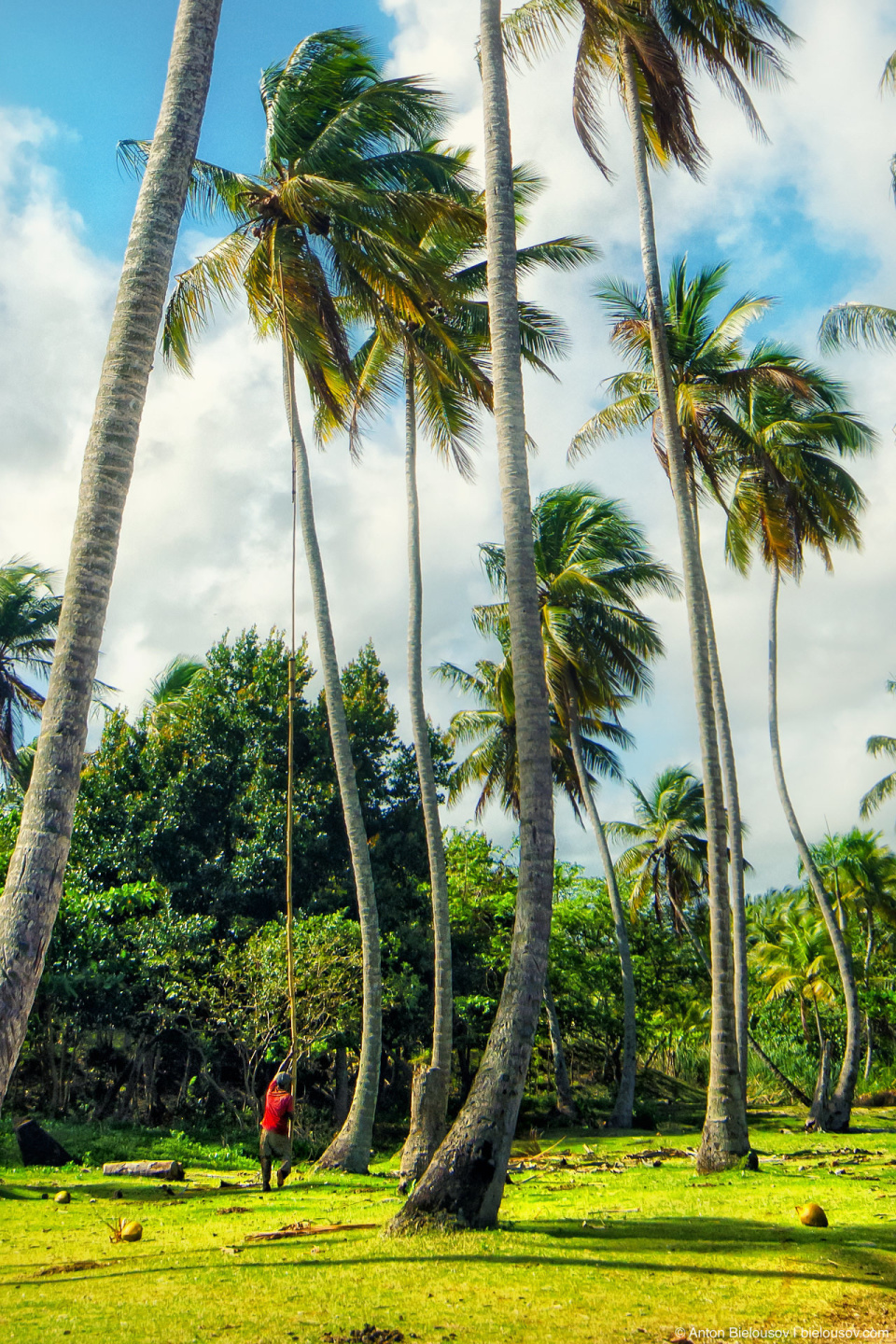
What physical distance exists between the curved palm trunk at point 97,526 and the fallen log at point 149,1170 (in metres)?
8.81

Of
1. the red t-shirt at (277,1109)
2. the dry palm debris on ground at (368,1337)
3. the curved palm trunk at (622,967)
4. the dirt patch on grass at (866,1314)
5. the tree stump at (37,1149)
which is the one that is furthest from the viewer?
the curved palm trunk at (622,967)

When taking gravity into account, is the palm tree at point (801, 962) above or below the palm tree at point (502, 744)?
below

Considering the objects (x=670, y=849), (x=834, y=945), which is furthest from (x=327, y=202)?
(x=670, y=849)

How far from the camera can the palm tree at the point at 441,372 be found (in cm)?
1486

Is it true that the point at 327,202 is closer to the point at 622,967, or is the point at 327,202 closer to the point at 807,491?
the point at 807,491

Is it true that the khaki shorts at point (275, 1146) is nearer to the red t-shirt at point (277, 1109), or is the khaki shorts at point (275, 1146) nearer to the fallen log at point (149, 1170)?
the red t-shirt at point (277, 1109)

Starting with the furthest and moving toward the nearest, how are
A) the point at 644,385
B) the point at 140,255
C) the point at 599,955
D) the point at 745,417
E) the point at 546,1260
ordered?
1. the point at 599,955
2. the point at 745,417
3. the point at 644,385
4. the point at 140,255
5. the point at 546,1260

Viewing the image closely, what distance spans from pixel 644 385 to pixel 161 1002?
53.5 feet

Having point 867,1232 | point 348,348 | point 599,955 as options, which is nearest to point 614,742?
point 599,955

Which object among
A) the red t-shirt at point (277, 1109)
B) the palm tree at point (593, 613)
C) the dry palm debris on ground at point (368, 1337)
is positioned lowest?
the dry palm debris on ground at point (368, 1337)

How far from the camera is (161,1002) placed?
2047cm

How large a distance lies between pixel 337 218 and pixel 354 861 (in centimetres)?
954

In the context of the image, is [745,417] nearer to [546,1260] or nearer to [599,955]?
[599,955]

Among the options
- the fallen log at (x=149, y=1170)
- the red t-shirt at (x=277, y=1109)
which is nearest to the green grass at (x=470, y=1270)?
the red t-shirt at (x=277, y=1109)
